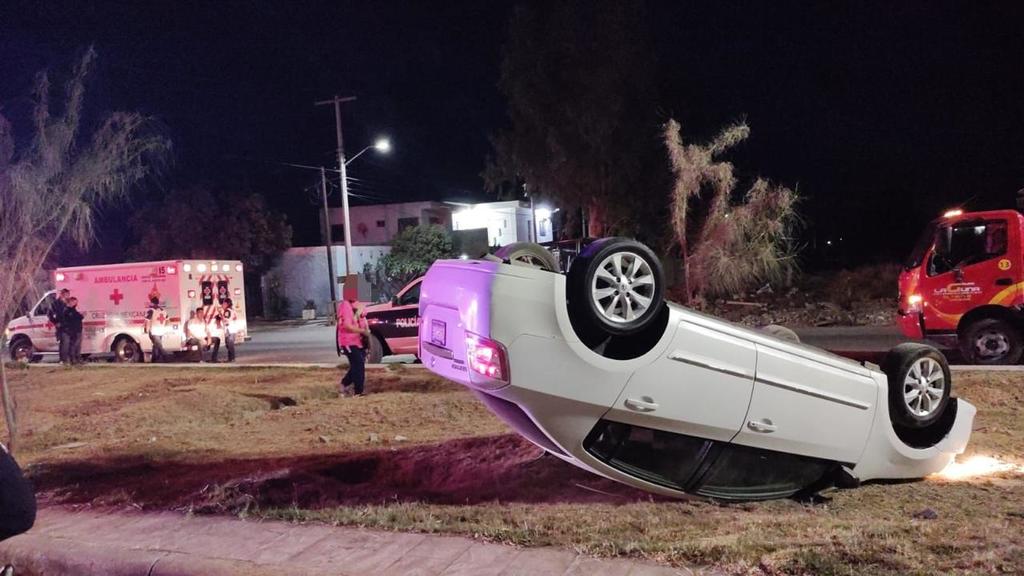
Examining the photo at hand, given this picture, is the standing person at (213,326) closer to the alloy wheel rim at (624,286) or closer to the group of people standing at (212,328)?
the group of people standing at (212,328)

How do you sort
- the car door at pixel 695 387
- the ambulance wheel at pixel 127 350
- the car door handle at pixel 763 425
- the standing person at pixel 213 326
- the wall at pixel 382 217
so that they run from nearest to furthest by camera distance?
1. the car door at pixel 695 387
2. the car door handle at pixel 763 425
3. the ambulance wheel at pixel 127 350
4. the standing person at pixel 213 326
5. the wall at pixel 382 217

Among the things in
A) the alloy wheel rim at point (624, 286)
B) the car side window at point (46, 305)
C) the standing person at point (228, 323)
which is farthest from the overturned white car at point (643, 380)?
the car side window at point (46, 305)

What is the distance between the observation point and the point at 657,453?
4926 millimetres

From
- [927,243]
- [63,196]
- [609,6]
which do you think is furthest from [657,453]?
[609,6]

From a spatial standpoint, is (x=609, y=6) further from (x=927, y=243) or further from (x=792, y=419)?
(x=792, y=419)

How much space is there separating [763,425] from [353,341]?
7133 mm

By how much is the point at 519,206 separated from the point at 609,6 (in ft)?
125

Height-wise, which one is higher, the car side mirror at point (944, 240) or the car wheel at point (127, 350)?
the car side mirror at point (944, 240)

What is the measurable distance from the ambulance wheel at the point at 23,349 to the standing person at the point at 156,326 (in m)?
4.14

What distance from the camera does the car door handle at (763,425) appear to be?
194 inches

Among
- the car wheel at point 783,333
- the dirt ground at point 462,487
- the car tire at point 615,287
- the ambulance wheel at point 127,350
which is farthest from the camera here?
the ambulance wheel at point 127,350

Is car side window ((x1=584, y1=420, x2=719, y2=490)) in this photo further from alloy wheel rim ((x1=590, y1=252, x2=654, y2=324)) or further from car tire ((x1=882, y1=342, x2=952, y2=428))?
car tire ((x1=882, y1=342, x2=952, y2=428))

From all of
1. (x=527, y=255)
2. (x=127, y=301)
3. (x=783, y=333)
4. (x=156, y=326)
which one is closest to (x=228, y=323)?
(x=156, y=326)

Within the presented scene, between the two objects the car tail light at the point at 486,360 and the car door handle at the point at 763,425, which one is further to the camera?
the car door handle at the point at 763,425
